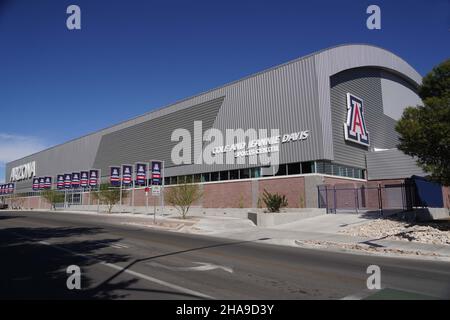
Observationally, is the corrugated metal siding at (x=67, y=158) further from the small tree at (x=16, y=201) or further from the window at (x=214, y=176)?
the window at (x=214, y=176)

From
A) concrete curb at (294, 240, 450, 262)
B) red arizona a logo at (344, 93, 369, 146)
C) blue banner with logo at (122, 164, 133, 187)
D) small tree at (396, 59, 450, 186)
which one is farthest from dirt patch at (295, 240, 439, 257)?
blue banner with logo at (122, 164, 133, 187)

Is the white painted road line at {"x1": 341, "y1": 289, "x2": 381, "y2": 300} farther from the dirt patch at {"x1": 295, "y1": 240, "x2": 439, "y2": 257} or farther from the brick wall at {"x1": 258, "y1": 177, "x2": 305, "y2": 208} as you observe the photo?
the brick wall at {"x1": 258, "y1": 177, "x2": 305, "y2": 208}

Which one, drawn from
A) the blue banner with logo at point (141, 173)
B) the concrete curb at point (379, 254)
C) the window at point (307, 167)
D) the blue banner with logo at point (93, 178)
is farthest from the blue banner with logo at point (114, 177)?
the concrete curb at point (379, 254)

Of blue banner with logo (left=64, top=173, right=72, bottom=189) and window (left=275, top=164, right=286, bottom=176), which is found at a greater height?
blue banner with logo (left=64, top=173, right=72, bottom=189)

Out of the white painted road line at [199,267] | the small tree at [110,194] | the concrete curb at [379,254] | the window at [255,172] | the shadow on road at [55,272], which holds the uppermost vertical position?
the window at [255,172]

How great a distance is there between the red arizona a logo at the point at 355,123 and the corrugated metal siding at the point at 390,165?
1979 millimetres

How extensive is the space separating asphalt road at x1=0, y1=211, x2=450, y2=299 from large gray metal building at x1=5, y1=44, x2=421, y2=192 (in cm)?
2046

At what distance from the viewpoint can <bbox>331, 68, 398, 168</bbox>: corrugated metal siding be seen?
3478 cm

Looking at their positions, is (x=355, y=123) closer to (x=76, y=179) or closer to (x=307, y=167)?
(x=307, y=167)

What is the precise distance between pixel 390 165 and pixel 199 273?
103ft

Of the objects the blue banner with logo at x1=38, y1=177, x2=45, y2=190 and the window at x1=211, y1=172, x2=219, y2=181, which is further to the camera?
the blue banner with logo at x1=38, y1=177, x2=45, y2=190

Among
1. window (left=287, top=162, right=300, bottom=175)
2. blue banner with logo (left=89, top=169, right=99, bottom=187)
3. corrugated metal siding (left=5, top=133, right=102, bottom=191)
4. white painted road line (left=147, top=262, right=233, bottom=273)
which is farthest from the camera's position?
corrugated metal siding (left=5, top=133, right=102, bottom=191)

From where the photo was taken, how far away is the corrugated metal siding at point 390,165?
35094 mm
